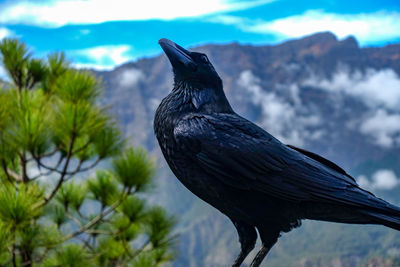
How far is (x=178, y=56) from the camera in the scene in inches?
71.2

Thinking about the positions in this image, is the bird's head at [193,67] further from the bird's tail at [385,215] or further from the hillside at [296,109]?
the hillside at [296,109]

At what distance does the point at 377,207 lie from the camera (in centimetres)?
165

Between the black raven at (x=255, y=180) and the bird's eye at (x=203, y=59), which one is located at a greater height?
the bird's eye at (x=203, y=59)

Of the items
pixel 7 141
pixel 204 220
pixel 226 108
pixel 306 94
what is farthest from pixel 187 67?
pixel 204 220

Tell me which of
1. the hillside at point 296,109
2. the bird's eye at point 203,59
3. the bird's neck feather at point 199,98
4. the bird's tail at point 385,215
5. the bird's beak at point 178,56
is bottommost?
the bird's tail at point 385,215

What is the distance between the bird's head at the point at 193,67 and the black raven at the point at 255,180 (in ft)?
0.47

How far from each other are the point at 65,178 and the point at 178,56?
2.63m

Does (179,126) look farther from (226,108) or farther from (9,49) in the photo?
(9,49)

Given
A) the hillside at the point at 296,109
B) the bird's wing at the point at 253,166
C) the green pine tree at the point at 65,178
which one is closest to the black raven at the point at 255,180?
the bird's wing at the point at 253,166

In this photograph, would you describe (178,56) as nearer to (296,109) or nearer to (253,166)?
(253,166)

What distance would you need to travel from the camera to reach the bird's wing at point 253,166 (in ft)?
5.42

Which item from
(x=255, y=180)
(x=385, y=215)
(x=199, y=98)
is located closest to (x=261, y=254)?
(x=255, y=180)

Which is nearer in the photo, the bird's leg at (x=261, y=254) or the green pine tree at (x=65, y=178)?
the bird's leg at (x=261, y=254)

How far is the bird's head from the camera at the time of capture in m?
1.82
